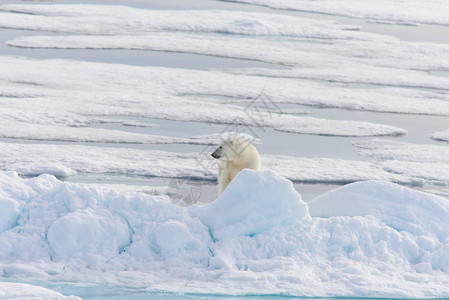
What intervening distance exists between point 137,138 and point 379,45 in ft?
30.2

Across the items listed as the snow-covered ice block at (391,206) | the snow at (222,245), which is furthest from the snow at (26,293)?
the snow-covered ice block at (391,206)

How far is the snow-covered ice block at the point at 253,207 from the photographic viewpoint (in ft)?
15.8

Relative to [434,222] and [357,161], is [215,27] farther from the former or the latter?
[434,222]

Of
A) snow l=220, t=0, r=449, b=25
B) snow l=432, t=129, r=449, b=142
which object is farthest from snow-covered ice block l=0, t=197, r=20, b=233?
snow l=220, t=0, r=449, b=25

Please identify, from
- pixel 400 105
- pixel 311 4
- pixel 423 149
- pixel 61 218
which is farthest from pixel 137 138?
pixel 311 4

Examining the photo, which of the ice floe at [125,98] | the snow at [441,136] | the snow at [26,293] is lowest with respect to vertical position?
the ice floe at [125,98]

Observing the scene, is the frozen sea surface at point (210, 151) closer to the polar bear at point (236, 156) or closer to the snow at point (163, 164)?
the snow at point (163, 164)

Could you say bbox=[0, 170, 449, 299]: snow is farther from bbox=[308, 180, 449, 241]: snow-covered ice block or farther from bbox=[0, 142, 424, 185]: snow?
bbox=[0, 142, 424, 185]: snow

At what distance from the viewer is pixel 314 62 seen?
46.0ft

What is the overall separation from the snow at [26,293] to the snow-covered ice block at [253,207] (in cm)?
123

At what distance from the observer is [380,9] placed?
2225cm

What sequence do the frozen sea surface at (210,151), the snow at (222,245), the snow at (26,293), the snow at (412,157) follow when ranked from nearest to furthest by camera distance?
the snow at (26,293) → the snow at (222,245) → the frozen sea surface at (210,151) → the snow at (412,157)

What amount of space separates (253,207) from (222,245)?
33 centimetres

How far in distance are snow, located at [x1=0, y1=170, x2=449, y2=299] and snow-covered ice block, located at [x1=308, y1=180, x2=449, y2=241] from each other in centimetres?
2
